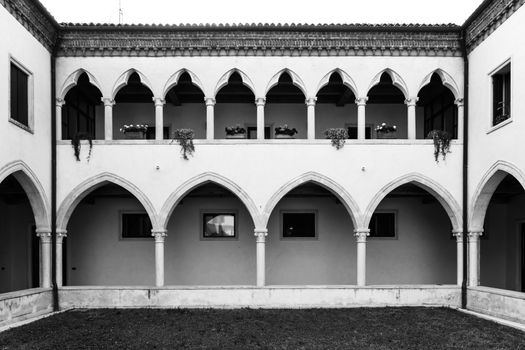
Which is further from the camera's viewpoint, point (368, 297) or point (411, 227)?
point (411, 227)

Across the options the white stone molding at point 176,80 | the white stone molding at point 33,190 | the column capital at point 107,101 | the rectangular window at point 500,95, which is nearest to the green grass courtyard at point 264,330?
the white stone molding at point 33,190

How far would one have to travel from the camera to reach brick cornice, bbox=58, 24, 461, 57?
494 inches

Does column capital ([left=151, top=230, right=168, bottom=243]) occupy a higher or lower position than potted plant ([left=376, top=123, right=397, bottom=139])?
lower

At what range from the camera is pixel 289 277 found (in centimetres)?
1498

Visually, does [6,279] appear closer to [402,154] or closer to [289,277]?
[289,277]

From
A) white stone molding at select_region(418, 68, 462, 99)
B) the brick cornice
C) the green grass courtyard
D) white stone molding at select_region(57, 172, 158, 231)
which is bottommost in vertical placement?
the green grass courtyard


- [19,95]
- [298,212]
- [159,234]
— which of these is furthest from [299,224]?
[19,95]

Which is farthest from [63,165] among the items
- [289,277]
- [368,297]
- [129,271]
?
[368,297]

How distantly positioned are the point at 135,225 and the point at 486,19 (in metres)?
12.5

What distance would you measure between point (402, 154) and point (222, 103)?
6.33 metres

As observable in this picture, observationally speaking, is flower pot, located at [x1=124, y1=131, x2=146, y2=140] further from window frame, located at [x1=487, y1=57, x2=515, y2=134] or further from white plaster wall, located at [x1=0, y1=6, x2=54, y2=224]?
window frame, located at [x1=487, y1=57, x2=515, y2=134]

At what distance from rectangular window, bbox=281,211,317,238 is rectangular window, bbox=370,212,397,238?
2.10m

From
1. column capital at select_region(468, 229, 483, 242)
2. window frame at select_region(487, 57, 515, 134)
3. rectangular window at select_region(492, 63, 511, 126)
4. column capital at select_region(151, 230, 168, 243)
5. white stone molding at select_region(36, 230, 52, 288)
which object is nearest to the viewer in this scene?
window frame at select_region(487, 57, 515, 134)

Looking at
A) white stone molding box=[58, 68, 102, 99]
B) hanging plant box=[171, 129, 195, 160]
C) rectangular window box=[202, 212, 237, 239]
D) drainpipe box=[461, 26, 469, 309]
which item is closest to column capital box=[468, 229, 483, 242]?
drainpipe box=[461, 26, 469, 309]
